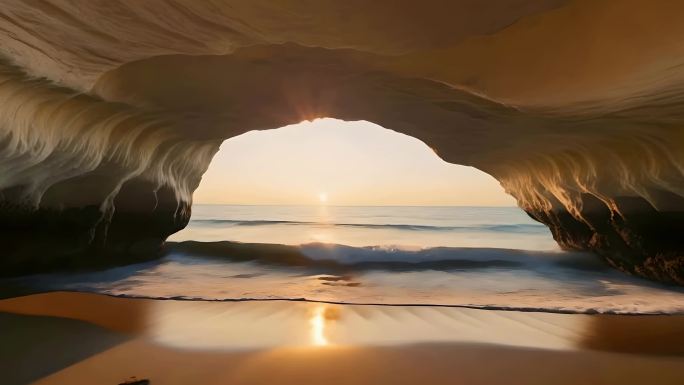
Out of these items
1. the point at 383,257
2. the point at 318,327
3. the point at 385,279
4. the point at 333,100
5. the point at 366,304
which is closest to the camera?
the point at 318,327

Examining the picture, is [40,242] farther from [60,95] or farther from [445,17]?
[445,17]

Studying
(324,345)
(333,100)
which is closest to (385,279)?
(333,100)

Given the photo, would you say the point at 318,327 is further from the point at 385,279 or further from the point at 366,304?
the point at 385,279

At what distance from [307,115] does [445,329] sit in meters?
4.40

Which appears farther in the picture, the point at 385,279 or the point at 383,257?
the point at 383,257

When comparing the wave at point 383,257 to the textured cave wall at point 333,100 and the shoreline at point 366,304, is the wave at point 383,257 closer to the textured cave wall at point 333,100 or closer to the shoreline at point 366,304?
the textured cave wall at point 333,100

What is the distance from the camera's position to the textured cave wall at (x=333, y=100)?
8.82 ft

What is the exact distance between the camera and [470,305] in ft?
15.5

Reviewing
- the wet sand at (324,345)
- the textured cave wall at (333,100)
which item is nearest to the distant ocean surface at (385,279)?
the wet sand at (324,345)

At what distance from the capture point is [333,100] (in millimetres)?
6168

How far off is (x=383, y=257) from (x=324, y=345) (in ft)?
23.5

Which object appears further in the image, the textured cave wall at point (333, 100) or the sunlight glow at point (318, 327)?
the sunlight glow at point (318, 327)

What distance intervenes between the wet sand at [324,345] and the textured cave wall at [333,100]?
2.07m

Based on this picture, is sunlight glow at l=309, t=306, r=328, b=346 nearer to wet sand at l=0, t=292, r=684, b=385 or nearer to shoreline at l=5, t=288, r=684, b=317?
wet sand at l=0, t=292, r=684, b=385
